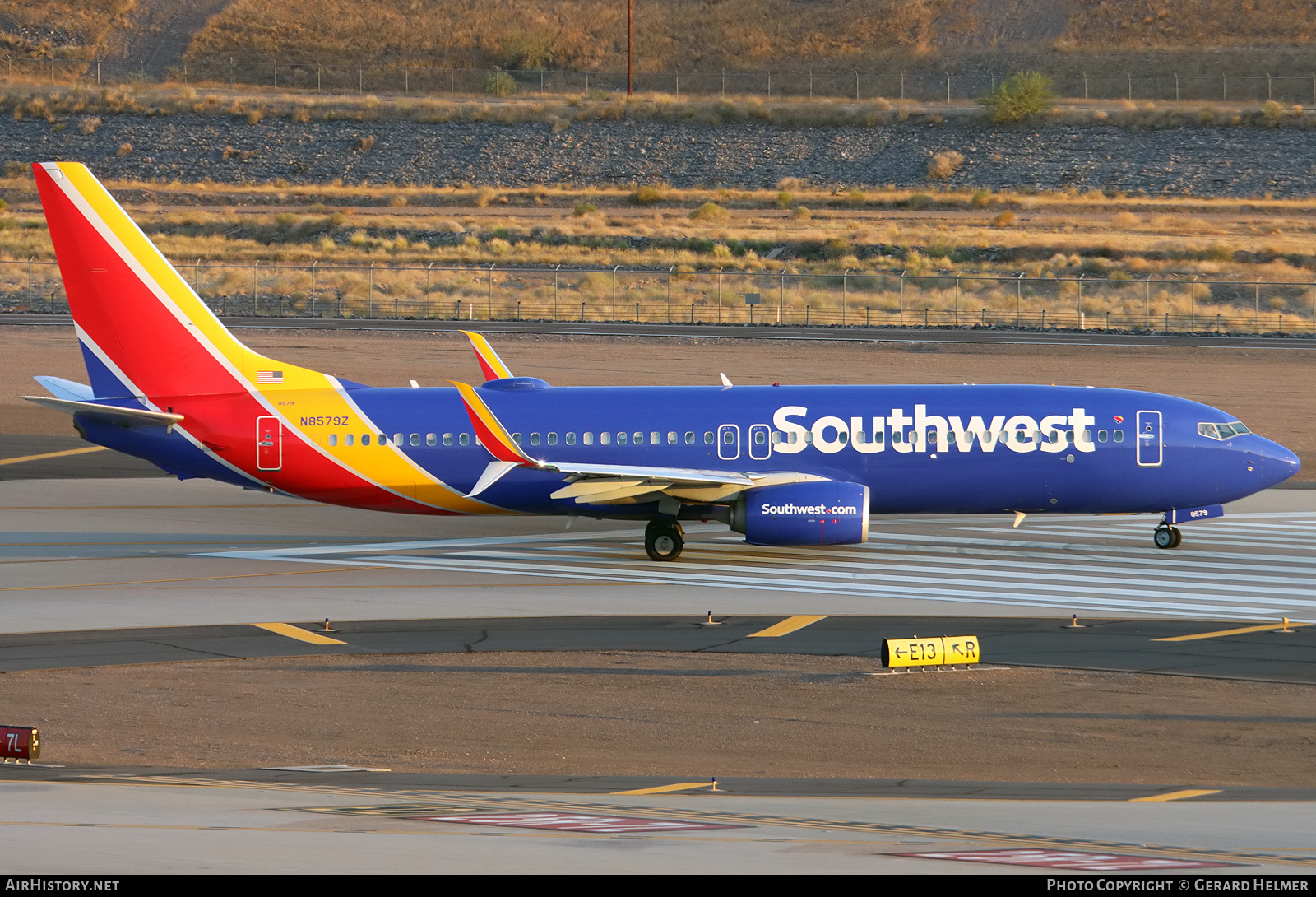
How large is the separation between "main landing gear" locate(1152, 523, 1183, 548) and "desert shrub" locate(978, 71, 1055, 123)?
427ft

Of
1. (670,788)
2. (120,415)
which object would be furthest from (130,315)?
(670,788)

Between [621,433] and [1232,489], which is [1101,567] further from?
[621,433]

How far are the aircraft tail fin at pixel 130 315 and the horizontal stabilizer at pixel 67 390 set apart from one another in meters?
1.24

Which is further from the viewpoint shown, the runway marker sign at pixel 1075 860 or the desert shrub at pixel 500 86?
the desert shrub at pixel 500 86

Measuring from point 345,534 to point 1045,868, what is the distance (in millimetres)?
33626

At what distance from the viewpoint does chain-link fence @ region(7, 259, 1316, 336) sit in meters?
94.7

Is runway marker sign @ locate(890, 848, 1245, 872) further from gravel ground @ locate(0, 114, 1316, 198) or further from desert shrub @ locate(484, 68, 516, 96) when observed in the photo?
desert shrub @ locate(484, 68, 516, 96)

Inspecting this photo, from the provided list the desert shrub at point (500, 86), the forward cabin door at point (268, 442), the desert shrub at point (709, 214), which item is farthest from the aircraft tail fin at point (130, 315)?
the desert shrub at point (500, 86)

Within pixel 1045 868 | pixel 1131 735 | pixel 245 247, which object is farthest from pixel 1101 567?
pixel 245 247

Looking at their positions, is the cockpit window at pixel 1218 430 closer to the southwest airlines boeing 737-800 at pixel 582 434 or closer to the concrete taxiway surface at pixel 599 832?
the southwest airlines boeing 737-800 at pixel 582 434

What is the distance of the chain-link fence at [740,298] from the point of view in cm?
9469

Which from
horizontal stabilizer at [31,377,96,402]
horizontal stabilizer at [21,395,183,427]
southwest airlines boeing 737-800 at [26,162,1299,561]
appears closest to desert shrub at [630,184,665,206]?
horizontal stabilizer at [31,377,96,402]

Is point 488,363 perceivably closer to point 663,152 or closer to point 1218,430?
point 1218,430

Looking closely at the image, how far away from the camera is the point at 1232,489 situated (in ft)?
133
